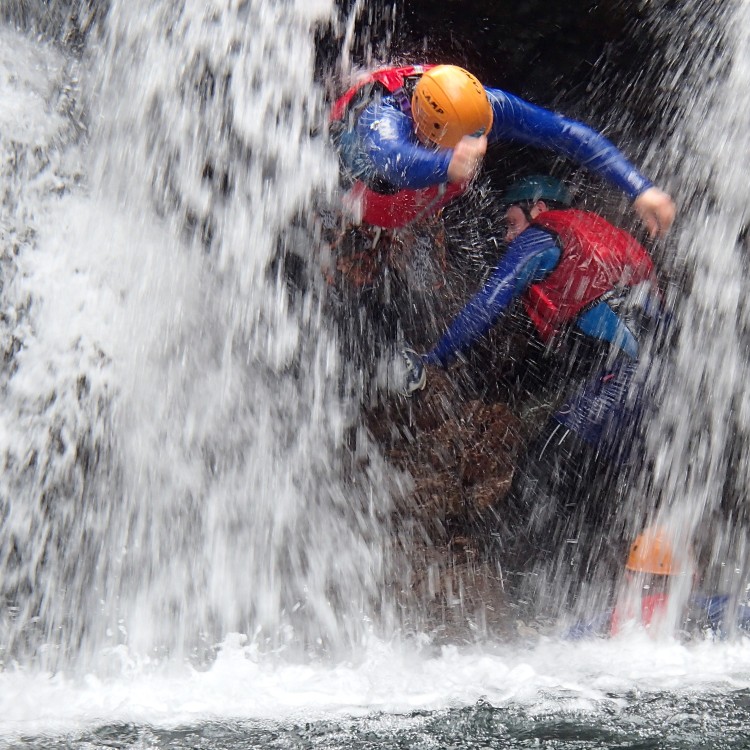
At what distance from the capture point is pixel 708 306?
11.9 feet

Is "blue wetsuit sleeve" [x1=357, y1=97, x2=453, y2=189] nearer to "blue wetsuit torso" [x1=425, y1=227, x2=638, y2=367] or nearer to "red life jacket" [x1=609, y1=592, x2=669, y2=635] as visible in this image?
"blue wetsuit torso" [x1=425, y1=227, x2=638, y2=367]

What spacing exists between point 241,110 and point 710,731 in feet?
9.65

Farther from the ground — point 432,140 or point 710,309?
point 432,140

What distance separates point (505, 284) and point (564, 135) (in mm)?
652

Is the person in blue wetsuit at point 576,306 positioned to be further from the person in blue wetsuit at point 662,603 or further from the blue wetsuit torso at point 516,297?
the person in blue wetsuit at point 662,603

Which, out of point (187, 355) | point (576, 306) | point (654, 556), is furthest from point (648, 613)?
point (187, 355)

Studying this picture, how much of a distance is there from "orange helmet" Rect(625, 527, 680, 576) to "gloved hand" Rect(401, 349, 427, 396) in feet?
3.99

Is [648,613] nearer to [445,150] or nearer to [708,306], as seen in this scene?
[708,306]

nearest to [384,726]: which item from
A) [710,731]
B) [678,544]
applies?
[710,731]

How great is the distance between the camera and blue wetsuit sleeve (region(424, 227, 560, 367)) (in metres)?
3.12

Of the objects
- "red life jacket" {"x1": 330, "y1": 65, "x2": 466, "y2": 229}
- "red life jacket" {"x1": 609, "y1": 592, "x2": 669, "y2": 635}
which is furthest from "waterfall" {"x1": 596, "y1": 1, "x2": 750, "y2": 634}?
"red life jacket" {"x1": 330, "y1": 65, "x2": 466, "y2": 229}

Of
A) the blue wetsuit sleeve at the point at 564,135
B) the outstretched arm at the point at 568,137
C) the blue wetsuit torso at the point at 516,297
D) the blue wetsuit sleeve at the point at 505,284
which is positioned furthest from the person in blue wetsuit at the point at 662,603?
the blue wetsuit sleeve at the point at 564,135

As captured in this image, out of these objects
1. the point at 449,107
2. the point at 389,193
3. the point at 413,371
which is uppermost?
the point at 449,107

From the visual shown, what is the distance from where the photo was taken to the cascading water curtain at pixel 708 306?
11.8 ft
